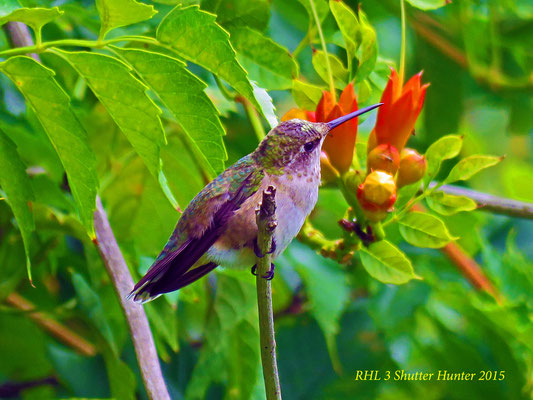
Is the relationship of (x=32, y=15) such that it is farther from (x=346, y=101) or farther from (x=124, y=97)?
(x=346, y=101)

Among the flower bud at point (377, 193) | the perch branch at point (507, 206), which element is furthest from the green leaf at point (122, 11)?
the perch branch at point (507, 206)

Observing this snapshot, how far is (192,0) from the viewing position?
2.20 metres

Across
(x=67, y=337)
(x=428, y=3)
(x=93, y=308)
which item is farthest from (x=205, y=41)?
(x=67, y=337)

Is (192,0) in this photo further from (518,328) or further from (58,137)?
(518,328)

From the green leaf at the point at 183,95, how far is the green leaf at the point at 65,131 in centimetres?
20

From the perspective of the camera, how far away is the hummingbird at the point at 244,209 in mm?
1993

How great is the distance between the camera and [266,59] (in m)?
2.21

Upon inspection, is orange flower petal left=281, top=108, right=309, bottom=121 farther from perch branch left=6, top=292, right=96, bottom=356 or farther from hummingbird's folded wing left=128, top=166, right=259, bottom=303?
perch branch left=6, top=292, right=96, bottom=356

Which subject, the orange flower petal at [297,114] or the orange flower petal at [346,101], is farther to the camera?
the orange flower petal at [297,114]

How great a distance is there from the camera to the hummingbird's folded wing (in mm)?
1975

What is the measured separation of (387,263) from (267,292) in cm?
56

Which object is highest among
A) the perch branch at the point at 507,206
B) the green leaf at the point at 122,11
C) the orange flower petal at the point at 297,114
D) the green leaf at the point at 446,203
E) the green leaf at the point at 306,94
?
the green leaf at the point at 122,11

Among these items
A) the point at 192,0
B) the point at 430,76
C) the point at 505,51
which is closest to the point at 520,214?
the point at 192,0

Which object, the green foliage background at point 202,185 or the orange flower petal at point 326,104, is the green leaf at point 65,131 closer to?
the green foliage background at point 202,185
